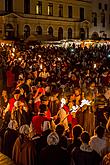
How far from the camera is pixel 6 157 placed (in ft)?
32.2

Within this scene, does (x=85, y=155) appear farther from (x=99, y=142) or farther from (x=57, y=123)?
(x=57, y=123)

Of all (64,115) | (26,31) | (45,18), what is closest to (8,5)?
(26,31)

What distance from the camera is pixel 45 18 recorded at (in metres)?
57.4

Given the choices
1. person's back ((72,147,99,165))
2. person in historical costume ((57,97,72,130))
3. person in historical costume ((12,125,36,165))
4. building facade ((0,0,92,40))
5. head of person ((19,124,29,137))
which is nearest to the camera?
person's back ((72,147,99,165))

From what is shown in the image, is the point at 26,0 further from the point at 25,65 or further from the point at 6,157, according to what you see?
the point at 6,157

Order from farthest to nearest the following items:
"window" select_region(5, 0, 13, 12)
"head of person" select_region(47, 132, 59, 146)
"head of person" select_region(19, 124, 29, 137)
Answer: "window" select_region(5, 0, 13, 12) → "head of person" select_region(19, 124, 29, 137) → "head of person" select_region(47, 132, 59, 146)

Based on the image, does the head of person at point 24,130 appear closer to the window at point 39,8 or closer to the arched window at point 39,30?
the arched window at point 39,30

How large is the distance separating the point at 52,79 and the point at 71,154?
9.65 m

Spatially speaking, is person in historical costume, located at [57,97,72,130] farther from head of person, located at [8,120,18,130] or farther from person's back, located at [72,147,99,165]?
person's back, located at [72,147,99,165]

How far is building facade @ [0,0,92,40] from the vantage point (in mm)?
51844

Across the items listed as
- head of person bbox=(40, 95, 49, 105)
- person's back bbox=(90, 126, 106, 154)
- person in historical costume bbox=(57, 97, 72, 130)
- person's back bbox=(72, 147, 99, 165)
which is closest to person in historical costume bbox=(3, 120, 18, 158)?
person in historical costume bbox=(57, 97, 72, 130)

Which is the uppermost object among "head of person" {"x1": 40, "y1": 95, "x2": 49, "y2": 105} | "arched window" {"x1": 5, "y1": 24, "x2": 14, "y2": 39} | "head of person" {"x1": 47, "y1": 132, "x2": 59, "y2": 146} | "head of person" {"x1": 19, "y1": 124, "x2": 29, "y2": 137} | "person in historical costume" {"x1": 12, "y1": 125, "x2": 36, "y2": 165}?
"arched window" {"x1": 5, "y1": 24, "x2": 14, "y2": 39}

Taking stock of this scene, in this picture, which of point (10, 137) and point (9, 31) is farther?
point (9, 31)

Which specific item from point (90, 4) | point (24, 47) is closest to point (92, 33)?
point (90, 4)
